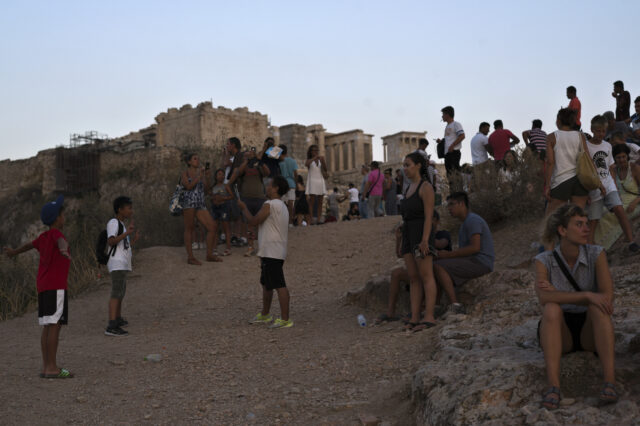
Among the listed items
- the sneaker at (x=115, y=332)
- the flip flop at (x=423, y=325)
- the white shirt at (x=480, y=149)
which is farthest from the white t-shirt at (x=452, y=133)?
the sneaker at (x=115, y=332)

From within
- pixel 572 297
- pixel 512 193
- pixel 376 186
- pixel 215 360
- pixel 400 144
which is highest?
pixel 400 144

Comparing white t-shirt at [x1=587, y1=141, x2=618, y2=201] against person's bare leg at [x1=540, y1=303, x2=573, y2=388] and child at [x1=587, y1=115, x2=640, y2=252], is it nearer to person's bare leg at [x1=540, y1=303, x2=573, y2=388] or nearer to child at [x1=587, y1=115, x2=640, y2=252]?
child at [x1=587, y1=115, x2=640, y2=252]

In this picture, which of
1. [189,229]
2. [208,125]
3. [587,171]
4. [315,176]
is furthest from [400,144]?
[587,171]

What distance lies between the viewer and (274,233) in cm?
622

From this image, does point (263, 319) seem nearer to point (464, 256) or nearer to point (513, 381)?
point (464, 256)

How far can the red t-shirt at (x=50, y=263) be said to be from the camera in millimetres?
4977

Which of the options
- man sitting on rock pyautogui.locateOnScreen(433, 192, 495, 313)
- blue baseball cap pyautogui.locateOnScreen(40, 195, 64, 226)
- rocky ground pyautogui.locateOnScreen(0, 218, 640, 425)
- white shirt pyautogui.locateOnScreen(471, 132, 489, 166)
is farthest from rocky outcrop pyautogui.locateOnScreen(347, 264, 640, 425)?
white shirt pyautogui.locateOnScreen(471, 132, 489, 166)

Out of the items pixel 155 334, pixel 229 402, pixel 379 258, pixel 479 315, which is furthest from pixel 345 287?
pixel 229 402

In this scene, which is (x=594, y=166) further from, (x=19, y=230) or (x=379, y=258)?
(x=19, y=230)

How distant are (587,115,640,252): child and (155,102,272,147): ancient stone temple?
26289 mm

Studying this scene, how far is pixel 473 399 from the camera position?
10.2 ft

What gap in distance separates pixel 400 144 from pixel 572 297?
3940 cm

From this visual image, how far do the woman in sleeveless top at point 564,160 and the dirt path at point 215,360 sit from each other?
2.15m

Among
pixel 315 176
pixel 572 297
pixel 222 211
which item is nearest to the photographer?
pixel 572 297
